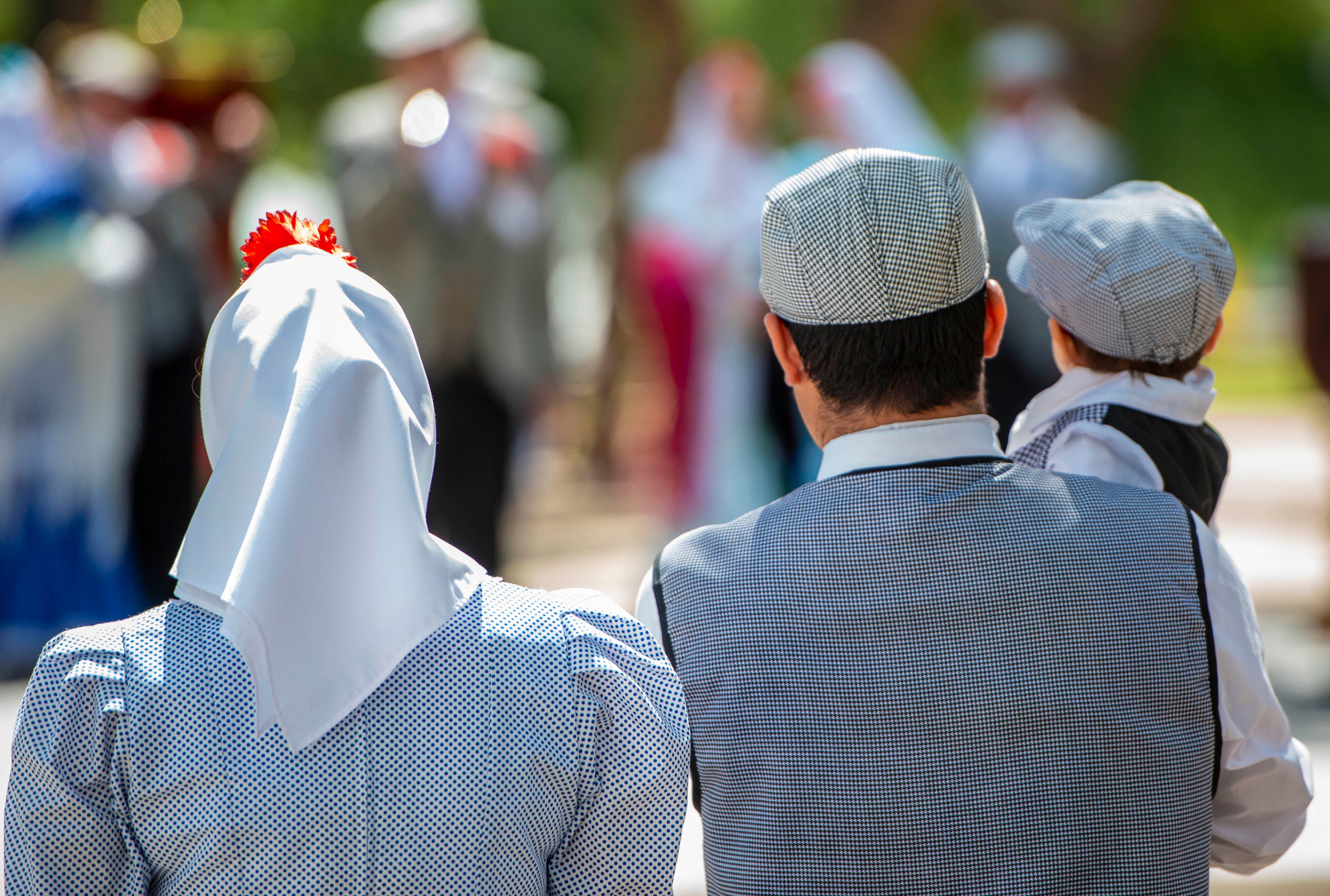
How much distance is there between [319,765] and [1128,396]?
3.84 feet

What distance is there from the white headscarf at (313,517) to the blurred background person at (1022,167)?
3.53 meters

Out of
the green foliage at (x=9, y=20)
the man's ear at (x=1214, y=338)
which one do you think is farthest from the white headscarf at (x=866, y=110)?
the green foliage at (x=9, y=20)

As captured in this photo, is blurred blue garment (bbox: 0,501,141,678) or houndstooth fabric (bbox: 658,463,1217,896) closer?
houndstooth fabric (bbox: 658,463,1217,896)

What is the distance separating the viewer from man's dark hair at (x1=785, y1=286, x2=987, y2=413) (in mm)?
1662

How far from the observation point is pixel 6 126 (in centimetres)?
495

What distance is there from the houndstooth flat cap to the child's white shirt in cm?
34

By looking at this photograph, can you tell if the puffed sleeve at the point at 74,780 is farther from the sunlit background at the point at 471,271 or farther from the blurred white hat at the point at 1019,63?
the blurred white hat at the point at 1019,63

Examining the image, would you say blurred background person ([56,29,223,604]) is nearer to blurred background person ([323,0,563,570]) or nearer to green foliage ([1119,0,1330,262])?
blurred background person ([323,0,563,570])

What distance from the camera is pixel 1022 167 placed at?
624 centimetres

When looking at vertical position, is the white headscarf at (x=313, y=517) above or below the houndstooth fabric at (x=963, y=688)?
above

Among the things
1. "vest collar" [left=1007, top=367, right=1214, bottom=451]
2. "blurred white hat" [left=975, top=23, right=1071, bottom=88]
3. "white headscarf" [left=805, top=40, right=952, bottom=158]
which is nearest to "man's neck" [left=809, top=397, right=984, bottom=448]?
"vest collar" [left=1007, top=367, right=1214, bottom=451]

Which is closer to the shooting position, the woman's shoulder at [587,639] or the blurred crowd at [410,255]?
the woman's shoulder at [587,639]

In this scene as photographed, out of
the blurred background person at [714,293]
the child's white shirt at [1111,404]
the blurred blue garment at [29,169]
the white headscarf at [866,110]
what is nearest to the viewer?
the child's white shirt at [1111,404]

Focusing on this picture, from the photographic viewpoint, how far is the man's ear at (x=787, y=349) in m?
1.75
